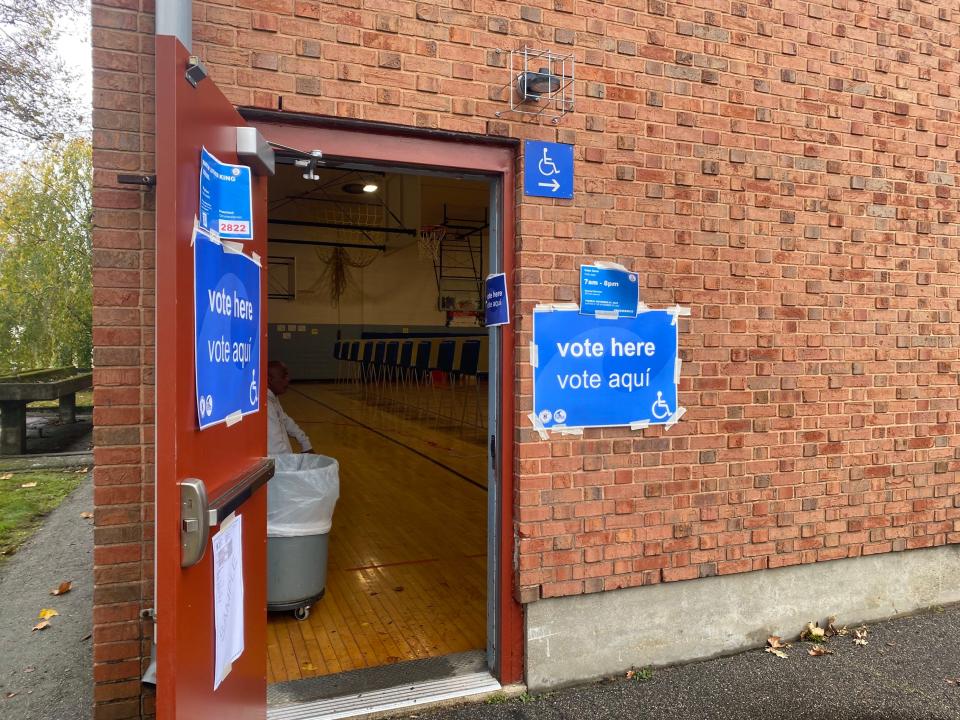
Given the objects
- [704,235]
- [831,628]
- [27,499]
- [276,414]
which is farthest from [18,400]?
[831,628]

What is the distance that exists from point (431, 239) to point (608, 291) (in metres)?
17.1

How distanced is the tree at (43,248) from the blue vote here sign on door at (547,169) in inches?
333

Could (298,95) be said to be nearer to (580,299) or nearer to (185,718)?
(580,299)

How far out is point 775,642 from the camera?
333 cm

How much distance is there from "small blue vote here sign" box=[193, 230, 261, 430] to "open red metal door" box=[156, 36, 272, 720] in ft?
0.15

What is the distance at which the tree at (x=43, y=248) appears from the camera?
31.1ft

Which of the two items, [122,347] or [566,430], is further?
[566,430]

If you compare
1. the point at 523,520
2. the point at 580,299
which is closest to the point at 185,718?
the point at 523,520

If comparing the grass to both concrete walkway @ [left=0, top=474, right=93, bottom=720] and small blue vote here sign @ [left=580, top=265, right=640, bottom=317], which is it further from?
small blue vote here sign @ [left=580, top=265, right=640, bottom=317]

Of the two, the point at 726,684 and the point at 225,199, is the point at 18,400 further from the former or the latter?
the point at 726,684

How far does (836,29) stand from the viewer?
3.41m

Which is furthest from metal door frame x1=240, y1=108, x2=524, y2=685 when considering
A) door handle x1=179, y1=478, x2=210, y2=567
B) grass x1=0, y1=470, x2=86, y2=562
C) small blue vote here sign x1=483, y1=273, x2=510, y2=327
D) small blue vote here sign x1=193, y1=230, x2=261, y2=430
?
grass x1=0, y1=470, x2=86, y2=562

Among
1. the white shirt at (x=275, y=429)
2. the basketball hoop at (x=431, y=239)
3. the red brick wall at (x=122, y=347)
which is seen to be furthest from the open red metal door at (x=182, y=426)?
the basketball hoop at (x=431, y=239)

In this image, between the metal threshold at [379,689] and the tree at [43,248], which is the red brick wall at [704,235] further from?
the tree at [43,248]
